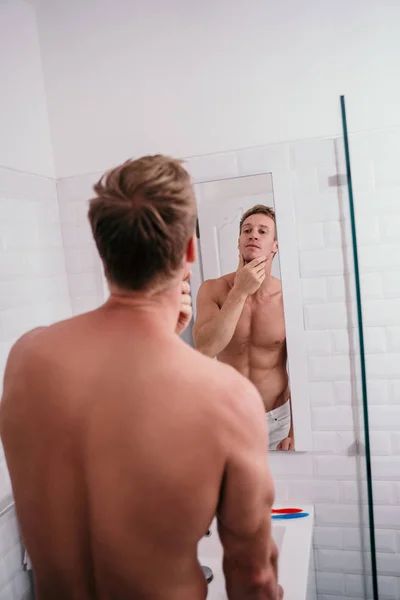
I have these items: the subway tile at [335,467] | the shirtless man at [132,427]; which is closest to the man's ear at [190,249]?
the shirtless man at [132,427]

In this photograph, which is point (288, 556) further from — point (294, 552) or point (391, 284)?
point (391, 284)

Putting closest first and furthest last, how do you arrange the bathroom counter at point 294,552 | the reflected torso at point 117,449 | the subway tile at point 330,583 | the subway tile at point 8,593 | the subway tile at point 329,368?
1. the reflected torso at point 117,449
2. the bathroom counter at point 294,552
3. the subway tile at point 8,593
4. the subway tile at point 329,368
5. the subway tile at point 330,583

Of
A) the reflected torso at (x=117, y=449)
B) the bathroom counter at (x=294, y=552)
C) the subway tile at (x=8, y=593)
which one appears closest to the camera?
the reflected torso at (x=117, y=449)

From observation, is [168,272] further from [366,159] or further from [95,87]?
[95,87]

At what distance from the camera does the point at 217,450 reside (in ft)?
2.53

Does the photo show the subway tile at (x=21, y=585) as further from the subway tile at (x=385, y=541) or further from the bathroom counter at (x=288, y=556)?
the subway tile at (x=385, y=541)

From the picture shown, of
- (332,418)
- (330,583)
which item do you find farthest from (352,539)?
(332,418)

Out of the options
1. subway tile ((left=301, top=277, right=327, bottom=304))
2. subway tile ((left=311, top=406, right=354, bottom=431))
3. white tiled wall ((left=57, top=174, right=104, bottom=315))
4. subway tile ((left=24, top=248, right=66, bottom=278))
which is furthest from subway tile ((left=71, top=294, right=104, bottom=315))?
subway tile ((left=311, top=406, right=354, bottom=431))

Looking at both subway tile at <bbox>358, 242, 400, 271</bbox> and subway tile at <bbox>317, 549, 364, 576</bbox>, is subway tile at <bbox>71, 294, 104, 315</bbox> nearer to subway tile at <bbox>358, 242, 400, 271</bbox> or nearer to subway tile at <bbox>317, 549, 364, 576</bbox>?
subway tile at <bbox>358, 242, 400, 271</bbox>

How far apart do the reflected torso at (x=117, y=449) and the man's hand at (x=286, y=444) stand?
2.78 ft

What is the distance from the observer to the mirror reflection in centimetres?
156

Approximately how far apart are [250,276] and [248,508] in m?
0.85

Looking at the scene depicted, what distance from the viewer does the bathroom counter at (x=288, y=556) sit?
135 centimetres

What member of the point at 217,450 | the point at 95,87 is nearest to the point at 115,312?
the point at 217,450
